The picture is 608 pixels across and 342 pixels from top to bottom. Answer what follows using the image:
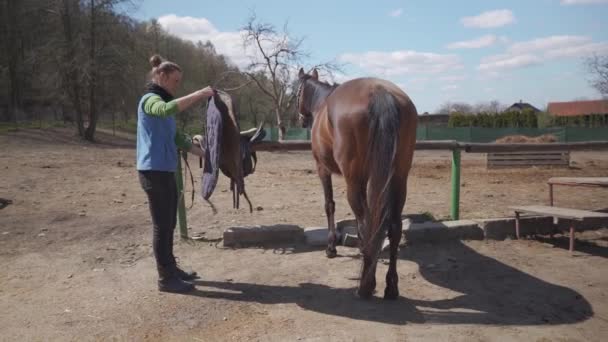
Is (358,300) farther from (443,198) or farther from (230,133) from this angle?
(443,198)

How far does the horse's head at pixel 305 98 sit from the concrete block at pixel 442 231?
6.03ft

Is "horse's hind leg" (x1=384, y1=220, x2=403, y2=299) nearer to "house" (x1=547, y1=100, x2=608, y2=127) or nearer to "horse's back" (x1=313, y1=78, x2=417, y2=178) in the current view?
"horse's back" (x1=313, y1=78, x2=417, y2=178)

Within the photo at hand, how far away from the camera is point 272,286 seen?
12.5ft

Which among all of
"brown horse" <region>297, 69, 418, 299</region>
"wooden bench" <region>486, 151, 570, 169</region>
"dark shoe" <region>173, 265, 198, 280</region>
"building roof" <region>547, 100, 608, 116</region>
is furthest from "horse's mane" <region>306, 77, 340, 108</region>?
"building roof" <region>547, 100, 608, 116</region>

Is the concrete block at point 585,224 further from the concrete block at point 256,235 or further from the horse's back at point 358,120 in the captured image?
the concrete block at point 256,235

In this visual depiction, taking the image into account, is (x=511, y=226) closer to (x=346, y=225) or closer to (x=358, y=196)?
(x=346, y=225)

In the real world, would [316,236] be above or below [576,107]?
below

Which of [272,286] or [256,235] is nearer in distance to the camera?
[272,286]

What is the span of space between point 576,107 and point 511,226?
55.1 meters

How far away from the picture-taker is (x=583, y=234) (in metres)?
5.42

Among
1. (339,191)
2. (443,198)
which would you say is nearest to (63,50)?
(339,191)

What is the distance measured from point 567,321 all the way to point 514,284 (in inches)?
28.5

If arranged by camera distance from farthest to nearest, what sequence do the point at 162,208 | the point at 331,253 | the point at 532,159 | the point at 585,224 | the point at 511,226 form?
the point at 532,159 → the point at 585,224 → the point at 511,226 → the point at 331,253 → the point at 162,208

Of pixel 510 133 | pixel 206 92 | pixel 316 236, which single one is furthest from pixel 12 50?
pixel 206 92
